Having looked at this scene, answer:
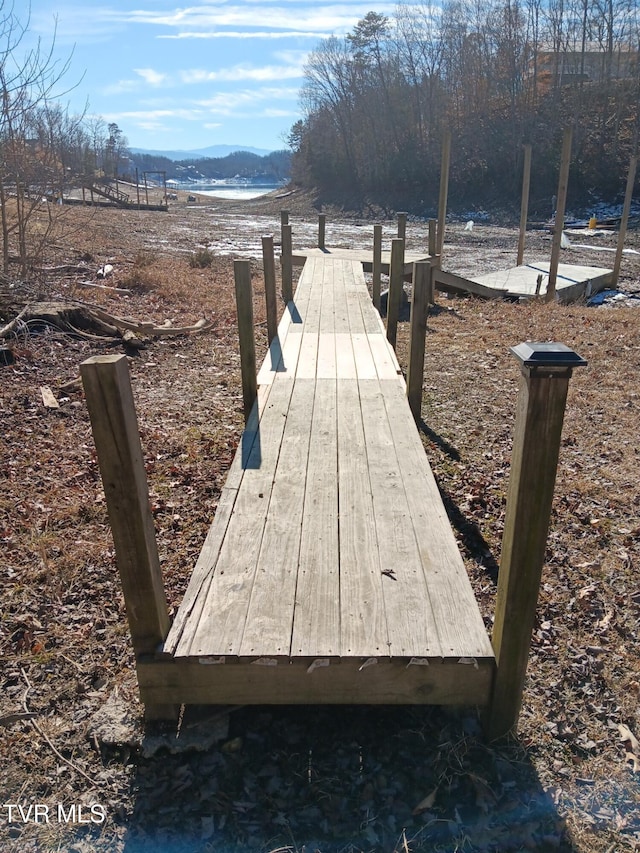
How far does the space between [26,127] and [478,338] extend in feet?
23.4

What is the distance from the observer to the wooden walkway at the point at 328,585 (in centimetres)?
219

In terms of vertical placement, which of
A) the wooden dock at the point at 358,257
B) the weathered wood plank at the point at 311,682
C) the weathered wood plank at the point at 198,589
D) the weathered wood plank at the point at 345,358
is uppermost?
the wooden dock at the point at 358,257

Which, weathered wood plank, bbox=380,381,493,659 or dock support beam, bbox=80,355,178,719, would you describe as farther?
weathered wood plank, bbox=380,381,493,659

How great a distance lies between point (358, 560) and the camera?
107 inches

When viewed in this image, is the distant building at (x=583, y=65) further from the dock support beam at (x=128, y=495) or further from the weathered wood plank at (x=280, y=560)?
the dock support beam at (x=128, y=495)

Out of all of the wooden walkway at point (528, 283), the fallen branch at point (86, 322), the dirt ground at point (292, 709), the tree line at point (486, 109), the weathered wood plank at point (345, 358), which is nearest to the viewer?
the dirt ground at point (292, 709)

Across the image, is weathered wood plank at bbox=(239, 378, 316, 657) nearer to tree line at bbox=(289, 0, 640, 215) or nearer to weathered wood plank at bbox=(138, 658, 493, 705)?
weathered wood plank at bbox=(138, 658, 493, 705)

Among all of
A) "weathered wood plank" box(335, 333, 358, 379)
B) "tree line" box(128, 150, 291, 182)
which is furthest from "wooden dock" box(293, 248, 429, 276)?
"tree line" box(128, 150, 291, 182)

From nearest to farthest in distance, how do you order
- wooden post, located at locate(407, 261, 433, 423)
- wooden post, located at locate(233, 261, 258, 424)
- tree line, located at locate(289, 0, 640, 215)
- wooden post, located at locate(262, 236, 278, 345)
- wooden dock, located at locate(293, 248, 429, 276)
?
1. wooden post, located at locate(233, 261, 258, 424)
2. wooden post, located at locate(407, 261, 433, 423)
3. wooden post, located at locate(262, 236, 278, 345)
4. wooden dock, located at locate(293, 248, 429, 276)
5. tree line, located at locate(289, 0, 640, 215)

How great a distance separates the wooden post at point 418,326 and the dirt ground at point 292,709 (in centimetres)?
52

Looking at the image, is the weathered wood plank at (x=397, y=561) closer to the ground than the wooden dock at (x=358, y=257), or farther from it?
closer to the ground

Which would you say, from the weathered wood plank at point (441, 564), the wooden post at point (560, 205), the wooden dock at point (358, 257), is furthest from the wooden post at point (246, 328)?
the wooden post at point (560, 205)

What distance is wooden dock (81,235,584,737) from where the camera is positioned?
75.7 inches

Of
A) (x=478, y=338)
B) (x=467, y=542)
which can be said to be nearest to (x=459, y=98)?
(x=478, y=338)
